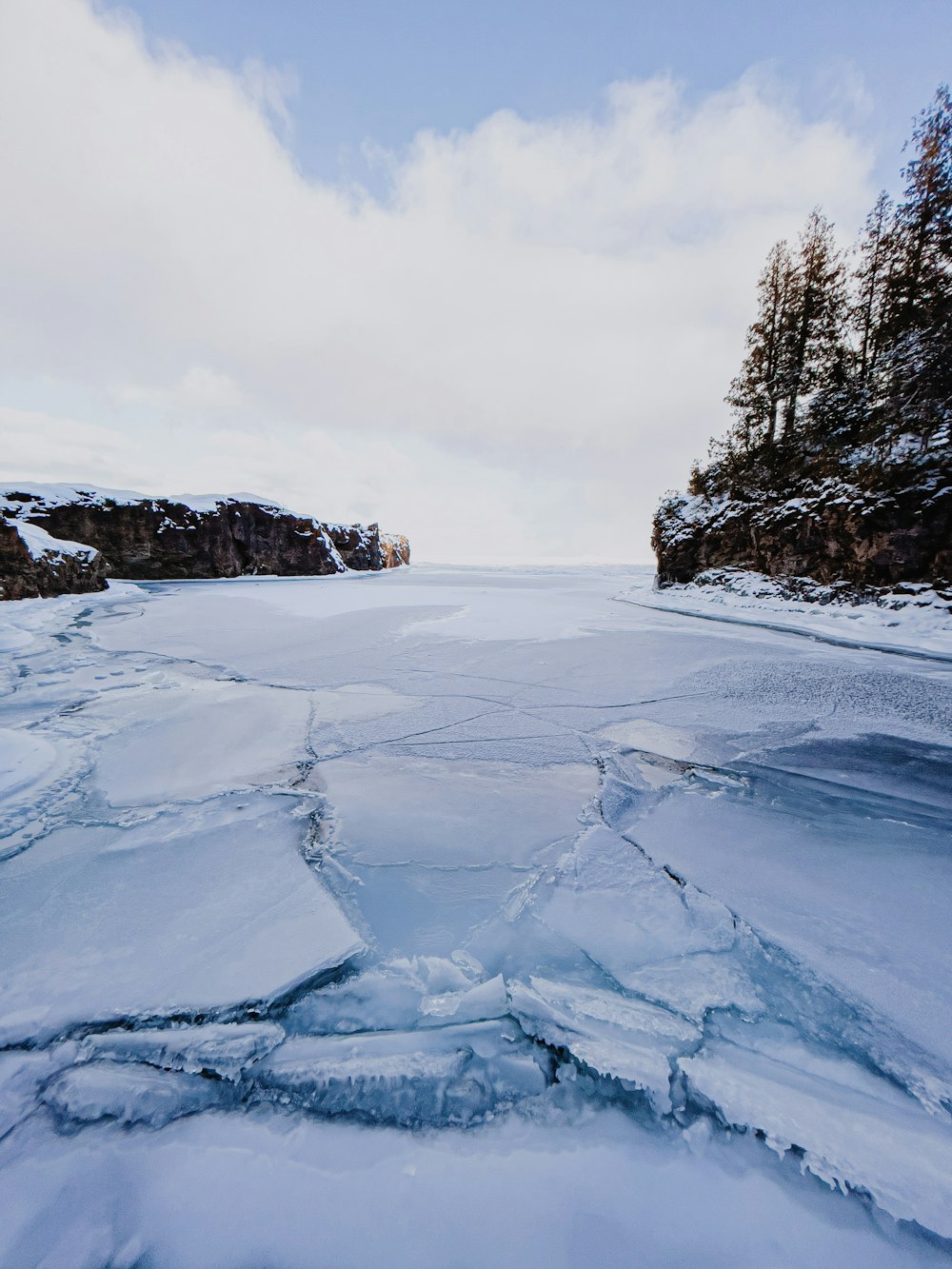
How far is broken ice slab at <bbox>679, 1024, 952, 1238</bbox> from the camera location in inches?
37.0

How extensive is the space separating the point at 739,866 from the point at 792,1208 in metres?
1.08

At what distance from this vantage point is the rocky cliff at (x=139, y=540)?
11.4 m

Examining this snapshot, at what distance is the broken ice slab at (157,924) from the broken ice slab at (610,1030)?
0.61 meters

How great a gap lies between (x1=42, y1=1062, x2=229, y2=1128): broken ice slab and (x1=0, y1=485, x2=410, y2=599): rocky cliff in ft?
44.3

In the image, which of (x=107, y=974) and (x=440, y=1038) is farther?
(x=107, y=974)

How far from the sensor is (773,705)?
382 centimetres

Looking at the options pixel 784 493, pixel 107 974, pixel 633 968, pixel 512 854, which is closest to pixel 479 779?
pixel 512 854

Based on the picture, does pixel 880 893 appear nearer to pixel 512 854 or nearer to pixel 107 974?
pixel 512 854

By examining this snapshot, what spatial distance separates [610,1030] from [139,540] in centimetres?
2379

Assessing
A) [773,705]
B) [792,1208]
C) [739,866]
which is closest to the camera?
[792,1208]

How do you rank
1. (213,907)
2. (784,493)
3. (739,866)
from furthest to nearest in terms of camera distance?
(784,493) < (739,866) < (213,907)

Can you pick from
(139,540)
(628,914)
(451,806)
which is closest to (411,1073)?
(628,914)

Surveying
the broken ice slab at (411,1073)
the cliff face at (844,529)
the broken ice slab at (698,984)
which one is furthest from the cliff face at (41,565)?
the cliff face at (844,529)

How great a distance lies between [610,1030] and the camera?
1.25m
